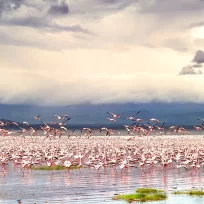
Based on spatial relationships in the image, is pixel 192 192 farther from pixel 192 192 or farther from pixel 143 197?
pixel 143 197

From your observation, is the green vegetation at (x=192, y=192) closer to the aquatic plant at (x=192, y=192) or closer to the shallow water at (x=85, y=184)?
the aquatic plant at (x=192, y=192)

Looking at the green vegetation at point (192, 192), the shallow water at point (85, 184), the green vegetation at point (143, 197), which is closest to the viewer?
the green vegetation at point (143, 197)

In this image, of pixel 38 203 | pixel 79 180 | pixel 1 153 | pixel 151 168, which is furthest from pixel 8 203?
pixel 1 153

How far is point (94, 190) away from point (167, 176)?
9.71 meters

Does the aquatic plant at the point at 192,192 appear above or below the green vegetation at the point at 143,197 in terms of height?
above

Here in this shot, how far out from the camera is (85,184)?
41.7m

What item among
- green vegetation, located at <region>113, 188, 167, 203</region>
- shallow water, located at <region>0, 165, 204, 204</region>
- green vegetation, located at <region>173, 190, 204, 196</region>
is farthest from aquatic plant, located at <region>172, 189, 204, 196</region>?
green vegetation, located at <region>113, 188, 167, 203</region>

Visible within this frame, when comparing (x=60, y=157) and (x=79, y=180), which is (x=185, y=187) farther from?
(x=60, y=157)

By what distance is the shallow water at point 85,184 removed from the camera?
3453 centimetres

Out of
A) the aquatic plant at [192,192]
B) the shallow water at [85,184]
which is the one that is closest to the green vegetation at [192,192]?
the aquatic plant at [192,192]

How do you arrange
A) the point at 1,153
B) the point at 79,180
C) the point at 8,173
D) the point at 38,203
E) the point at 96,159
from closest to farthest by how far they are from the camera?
the point at 38,203, the point at 79,180, the point at 8,173, the point at 96,159, the point at 1,153

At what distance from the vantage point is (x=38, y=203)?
33031 millimetres

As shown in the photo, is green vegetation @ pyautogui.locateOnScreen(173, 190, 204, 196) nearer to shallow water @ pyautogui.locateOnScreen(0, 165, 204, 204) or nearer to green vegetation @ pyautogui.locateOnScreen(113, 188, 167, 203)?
shallow water @ pyautogui.locateOnScreen(0, 165, 204, 204)

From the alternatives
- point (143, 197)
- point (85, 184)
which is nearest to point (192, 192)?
point (143, 197)
